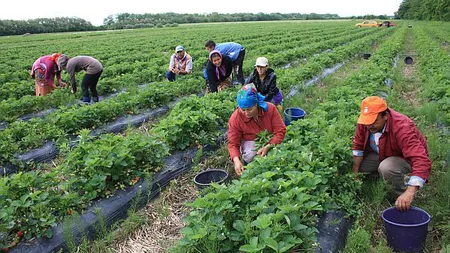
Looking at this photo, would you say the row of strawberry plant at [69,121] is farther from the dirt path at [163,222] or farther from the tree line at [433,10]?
the tree line at [433,10]

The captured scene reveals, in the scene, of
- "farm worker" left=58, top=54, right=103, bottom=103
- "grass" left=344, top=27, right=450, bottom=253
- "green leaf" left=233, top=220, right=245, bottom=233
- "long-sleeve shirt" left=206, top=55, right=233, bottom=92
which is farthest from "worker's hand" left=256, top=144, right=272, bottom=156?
"farm worker" left=58, top=54, right=103, bottom=103

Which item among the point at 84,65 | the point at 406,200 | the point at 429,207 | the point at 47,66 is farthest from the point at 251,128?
the point at 47,66

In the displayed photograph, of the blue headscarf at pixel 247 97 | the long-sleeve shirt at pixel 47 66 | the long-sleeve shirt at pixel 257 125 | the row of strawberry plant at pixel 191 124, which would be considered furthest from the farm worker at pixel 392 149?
the long-sleeve shirt at pixel 47 66

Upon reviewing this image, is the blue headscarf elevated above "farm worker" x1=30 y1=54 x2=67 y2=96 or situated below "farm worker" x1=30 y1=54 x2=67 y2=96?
above

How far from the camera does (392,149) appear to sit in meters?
3.90

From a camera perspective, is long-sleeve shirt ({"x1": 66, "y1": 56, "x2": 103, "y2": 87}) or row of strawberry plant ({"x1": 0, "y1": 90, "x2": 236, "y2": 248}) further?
long-sleeve shirt ({"x1": 66, "y1": 56, "x2": 103, "y2": 87})

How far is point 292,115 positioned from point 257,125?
7.46 feet

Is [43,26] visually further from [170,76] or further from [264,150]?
[264,150]

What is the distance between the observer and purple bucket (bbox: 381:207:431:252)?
3184 mm

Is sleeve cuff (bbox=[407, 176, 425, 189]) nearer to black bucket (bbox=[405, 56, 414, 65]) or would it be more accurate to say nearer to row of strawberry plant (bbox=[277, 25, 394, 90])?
row of strawberry plant (bbox=[277, 25, 394, 90])

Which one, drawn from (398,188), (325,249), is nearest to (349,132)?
(398,188)

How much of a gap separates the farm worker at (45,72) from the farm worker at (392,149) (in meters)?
7.31

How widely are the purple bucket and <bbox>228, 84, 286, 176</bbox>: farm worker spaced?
5.23 ft

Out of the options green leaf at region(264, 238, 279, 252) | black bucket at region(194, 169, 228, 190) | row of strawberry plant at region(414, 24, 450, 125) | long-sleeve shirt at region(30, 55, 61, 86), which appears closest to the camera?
green leaf at region(264, 238, 279, 252)
